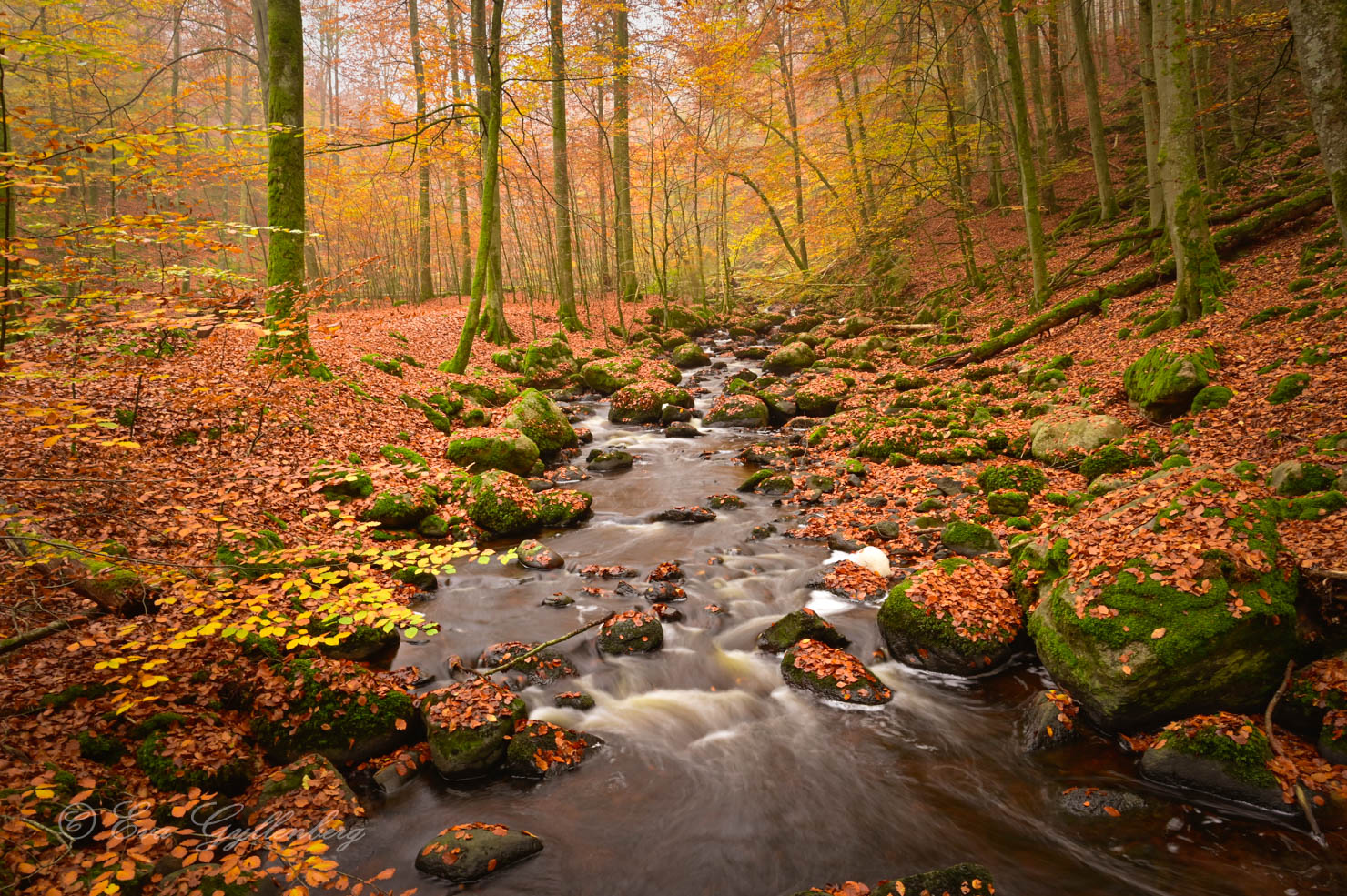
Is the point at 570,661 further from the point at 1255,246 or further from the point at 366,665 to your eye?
the point at 1255,246

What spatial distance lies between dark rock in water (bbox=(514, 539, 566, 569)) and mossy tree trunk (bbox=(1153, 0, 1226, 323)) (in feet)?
35.0

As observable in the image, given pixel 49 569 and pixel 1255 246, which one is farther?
pixel 1255 246

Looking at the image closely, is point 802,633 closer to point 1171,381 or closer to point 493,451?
point 1171,381

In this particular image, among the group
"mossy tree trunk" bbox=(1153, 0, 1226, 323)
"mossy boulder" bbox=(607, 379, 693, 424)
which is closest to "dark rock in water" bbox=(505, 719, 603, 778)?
"mossy boulder" bbox=(607, 379, 693, 424)

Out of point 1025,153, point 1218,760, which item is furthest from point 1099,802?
point 1025,153

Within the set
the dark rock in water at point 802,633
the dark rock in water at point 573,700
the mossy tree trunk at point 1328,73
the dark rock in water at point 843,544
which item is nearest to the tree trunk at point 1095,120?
the mossy tree trunk at point 1328,73

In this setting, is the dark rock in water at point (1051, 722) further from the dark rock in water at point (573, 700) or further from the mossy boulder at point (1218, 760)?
the dark rock in water at point (573, 700)

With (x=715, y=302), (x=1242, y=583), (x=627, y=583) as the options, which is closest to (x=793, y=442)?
(x=627, y=583)

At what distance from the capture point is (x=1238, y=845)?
3.84 metres

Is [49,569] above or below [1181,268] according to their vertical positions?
below

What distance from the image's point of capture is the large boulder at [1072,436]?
8.39 meters

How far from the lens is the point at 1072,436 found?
873 cm

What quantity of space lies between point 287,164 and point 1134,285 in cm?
1564

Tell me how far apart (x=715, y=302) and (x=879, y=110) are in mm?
11477
